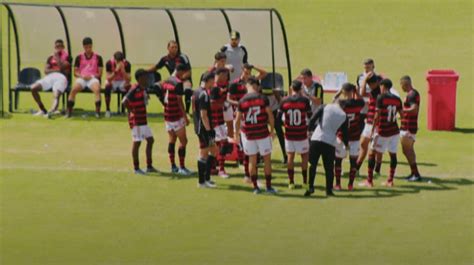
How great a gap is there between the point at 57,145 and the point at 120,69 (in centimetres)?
413

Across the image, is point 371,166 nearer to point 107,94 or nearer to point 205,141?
point 205,141

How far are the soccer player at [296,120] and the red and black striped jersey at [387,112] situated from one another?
55.6 inches

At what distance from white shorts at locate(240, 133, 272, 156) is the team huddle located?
0.02 m

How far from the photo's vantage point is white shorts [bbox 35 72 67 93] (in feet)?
108

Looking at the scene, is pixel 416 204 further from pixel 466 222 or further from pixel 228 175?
pixel 228 175

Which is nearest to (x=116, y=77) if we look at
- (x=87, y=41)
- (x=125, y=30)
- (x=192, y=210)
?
(x=87, y=41)

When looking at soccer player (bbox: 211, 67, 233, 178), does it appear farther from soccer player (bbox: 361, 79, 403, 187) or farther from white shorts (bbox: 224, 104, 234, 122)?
soccer player (bbox: 361, 79, 403, 187)

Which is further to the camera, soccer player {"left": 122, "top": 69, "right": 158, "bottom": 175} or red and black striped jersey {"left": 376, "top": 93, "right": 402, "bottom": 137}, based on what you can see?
soccer player {"left": 122, "top": 69, "right": 158, "bottom": 175}

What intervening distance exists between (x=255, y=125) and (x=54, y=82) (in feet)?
33.3

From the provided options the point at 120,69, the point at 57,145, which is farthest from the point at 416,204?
the point at 120,69

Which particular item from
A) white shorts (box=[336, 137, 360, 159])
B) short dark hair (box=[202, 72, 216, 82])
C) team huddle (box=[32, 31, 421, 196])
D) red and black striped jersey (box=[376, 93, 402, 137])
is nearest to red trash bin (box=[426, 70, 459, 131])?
team huddle (box=[32, 31, 421, 196])

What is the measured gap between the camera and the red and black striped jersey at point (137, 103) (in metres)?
25.9

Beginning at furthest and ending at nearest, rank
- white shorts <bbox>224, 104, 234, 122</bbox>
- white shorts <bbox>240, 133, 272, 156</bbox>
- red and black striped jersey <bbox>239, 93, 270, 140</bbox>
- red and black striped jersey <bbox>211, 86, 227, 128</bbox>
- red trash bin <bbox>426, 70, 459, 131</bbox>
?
red trash bin <bbox>426, 70, 459, 131</bbox>, white shorts <bbox>224, 104, 234, 122</bbox>, red and black striped jersey <bbox>211, 86, 227, 128</bbox>, white shorts <bbox>240, 133, 272, 156</bbox>, red and black striped jersey <bbox>239, 93, 270, 140</bbox>

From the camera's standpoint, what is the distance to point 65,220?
22.6 m
